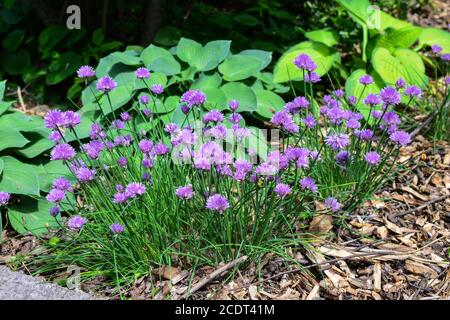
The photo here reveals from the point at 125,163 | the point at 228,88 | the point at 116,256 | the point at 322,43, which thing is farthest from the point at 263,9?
the point at 116,256

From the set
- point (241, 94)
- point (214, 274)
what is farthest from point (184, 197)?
point (241, 94)

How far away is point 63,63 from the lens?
441 cm

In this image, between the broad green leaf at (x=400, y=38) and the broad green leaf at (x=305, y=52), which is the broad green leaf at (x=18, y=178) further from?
the broad green leaf at (x=400, y=38)

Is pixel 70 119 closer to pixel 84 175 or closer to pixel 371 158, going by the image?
pixel 84 175

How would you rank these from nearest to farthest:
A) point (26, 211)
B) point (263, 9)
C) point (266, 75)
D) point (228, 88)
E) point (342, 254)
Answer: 1. point (342, 254)
2. point (26, 211)
3. point (228, 88)
4. point (266, 75)
5. point (263, 9)

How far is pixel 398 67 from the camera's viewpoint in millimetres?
3959

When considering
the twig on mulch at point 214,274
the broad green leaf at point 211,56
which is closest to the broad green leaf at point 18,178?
the twig on mulch at point 214,274

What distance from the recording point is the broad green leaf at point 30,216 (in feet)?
9.90

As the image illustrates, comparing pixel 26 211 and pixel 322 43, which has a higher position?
pixel 322 43

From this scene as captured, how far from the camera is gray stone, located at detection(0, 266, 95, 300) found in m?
2.37

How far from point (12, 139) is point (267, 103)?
1579mm

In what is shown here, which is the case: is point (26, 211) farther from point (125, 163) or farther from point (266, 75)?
point (266, 75)

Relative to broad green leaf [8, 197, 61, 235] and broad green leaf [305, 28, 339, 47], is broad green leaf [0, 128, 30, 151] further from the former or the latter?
broad green leaf [305, 28, 339, 47]

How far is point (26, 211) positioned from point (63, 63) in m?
1.65
